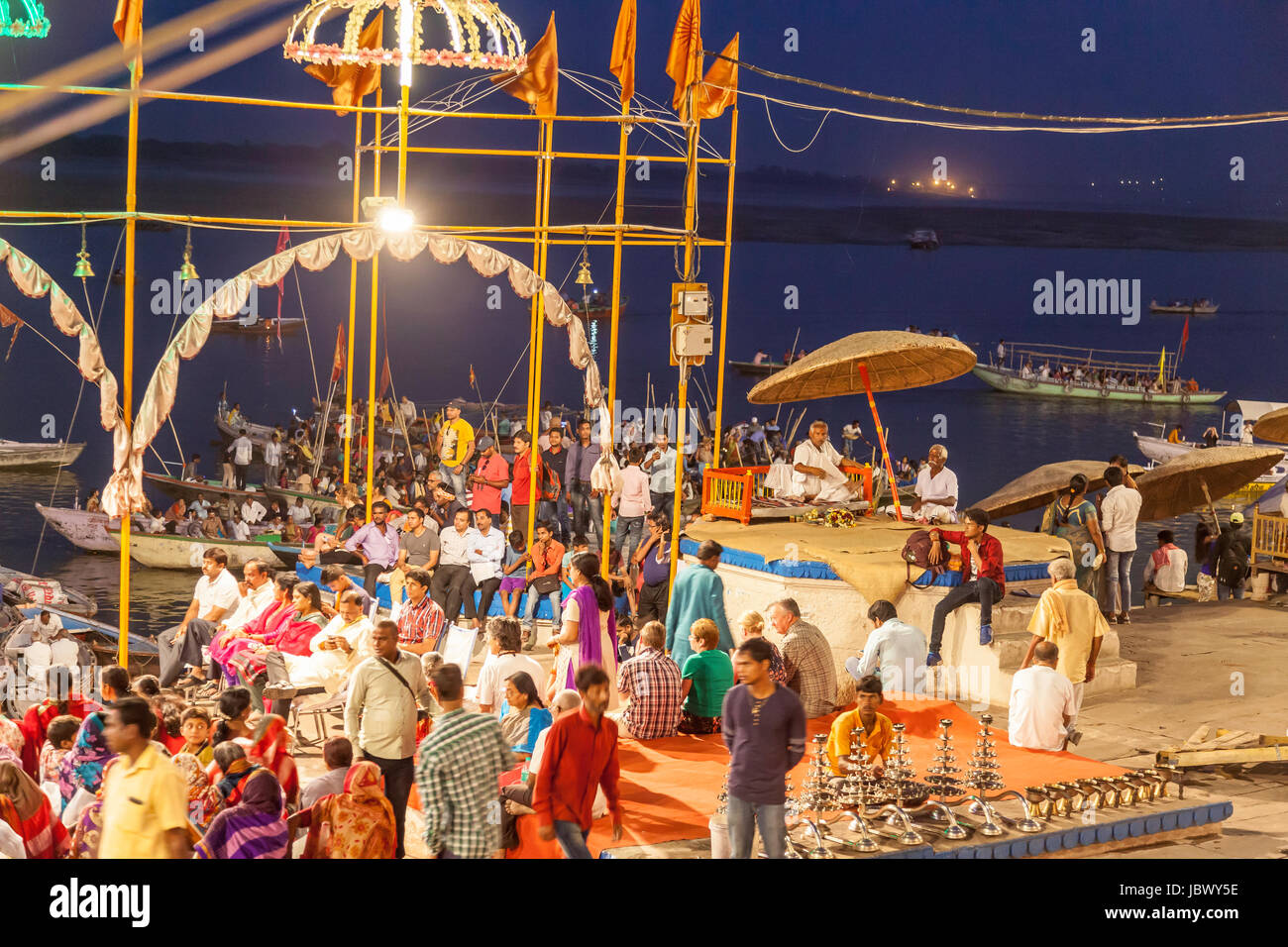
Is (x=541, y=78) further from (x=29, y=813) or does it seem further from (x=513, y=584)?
(x=29, y=813)

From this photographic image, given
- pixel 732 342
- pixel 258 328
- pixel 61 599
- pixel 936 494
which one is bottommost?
pixel 61 599

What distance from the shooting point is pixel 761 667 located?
6.12 meters

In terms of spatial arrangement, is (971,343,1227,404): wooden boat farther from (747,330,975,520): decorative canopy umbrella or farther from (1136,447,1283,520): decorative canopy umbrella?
(747,330,975,520): decorative canopy umbrella

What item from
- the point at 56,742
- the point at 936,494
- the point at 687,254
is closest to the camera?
the point at 56,742

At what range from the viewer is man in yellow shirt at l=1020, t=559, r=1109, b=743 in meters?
9.21

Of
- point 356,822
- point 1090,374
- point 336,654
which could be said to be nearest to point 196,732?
point 356,822

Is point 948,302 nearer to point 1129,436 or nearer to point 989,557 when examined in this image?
point 1129,436

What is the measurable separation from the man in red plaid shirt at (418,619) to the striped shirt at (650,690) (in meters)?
1.52

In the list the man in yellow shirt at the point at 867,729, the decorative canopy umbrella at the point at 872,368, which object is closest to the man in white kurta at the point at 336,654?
the man in yellow shirt at the point at 867,729

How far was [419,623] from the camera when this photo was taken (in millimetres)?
9648

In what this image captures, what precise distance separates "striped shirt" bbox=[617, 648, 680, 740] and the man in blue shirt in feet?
3.90

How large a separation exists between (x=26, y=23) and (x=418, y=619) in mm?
5053

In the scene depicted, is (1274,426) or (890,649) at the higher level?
(1274,426)
